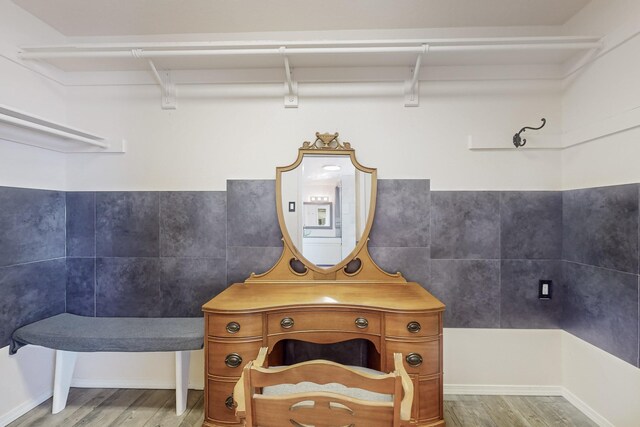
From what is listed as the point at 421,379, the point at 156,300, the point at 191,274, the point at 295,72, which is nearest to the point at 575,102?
the point at 295,72

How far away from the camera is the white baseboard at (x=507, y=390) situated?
2.21 meters

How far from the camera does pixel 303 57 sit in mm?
2129

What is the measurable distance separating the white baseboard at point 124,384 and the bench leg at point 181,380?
0.28 meters

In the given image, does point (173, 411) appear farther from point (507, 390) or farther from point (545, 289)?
point (545, 289)

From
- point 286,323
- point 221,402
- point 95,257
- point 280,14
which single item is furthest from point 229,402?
point 280,14

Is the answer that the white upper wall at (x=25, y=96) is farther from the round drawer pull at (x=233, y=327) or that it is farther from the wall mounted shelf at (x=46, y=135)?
the round drawer pull at (x=233, y=327)

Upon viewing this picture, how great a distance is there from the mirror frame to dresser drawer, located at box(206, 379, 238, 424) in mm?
877

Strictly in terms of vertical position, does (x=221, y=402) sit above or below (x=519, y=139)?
below

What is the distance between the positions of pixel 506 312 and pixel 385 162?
4.48 ft

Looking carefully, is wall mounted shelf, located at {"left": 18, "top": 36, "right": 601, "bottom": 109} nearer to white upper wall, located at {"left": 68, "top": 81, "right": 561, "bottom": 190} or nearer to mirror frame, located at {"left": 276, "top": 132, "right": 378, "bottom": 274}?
white upper wall, located at {"left": 68, "top": 81, "right": 561, "bottom": 190}

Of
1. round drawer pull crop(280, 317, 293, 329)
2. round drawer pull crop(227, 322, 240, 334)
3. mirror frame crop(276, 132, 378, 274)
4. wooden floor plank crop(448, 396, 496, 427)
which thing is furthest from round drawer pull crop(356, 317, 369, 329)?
wooden floor plank crop(448, 396, 496, 427)

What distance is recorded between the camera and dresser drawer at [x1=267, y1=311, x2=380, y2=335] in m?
1.79

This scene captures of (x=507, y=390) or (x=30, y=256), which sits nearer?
(x=30, y=256)

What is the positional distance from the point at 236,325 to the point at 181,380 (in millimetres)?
641
